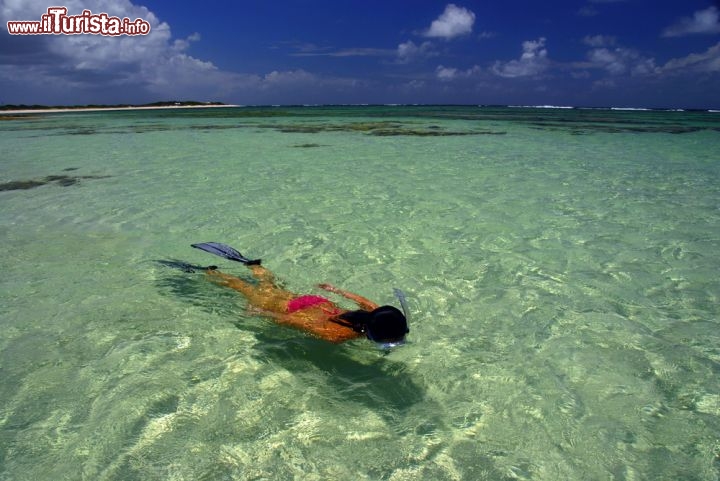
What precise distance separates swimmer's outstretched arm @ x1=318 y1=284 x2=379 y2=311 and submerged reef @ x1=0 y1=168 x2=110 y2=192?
363 inches

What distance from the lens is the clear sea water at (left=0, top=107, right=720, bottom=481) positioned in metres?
2.73

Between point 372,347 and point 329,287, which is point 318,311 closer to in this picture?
point 372,347

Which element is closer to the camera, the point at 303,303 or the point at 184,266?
the point at 303,303

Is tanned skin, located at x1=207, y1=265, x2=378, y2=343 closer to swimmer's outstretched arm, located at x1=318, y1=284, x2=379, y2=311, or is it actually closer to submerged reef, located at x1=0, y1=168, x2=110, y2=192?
swimmer's outstretched arm, located at x1=318, y1=284, x2=379, y2=311

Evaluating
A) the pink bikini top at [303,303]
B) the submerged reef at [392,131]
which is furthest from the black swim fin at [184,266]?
the submerged reef at [392,131]

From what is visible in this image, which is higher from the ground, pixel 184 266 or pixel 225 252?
pixel 225 252

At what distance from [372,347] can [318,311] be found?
2.34ft

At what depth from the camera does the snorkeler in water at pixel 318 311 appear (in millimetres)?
3682

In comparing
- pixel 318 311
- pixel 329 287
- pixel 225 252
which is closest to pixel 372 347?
pixel 318 311

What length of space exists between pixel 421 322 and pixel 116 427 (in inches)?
107

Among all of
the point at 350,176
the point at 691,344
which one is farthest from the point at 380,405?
the point at 350,176

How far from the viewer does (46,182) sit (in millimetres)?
11445

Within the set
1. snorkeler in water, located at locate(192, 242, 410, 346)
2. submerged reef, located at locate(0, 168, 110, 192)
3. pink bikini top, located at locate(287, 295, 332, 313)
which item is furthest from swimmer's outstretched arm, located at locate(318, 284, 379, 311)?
submerged reef, located at locate(0, 168, 110, 192)

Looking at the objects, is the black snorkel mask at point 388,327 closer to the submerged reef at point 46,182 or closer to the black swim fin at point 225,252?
Result: the black swim fin at point 225,252
